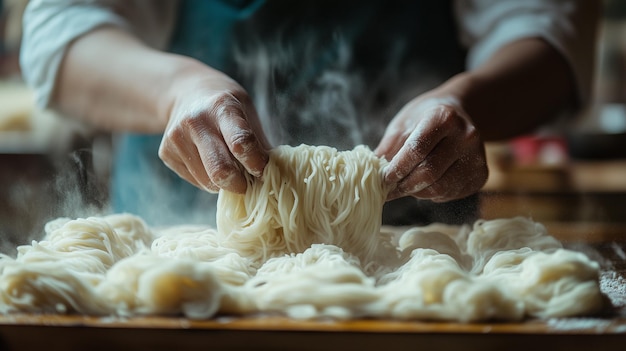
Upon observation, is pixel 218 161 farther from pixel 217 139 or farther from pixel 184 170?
pixel 184 170

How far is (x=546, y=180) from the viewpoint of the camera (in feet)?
16.3

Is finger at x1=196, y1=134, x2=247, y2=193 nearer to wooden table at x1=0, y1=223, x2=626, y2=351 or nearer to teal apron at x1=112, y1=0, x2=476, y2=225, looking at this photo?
wooden table at x1=0, y1=223, x2=626, y2=351

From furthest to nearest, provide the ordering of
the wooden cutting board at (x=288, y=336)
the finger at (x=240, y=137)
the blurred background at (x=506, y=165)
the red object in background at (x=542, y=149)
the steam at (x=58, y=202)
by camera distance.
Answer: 1. the red object in background at (x=542, y=149)
2. the blurred background at (x=506, y=165)
3. the steam at (x=58, y=202)
4. the finger at (x=240, y=137)
5. the wooden cutting board at (x=288, y=336)

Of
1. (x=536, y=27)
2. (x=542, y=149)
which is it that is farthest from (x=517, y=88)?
(x=542, y=149)

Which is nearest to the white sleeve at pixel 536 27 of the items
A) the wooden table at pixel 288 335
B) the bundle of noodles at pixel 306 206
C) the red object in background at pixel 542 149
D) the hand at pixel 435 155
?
the hand at pixel 435 155

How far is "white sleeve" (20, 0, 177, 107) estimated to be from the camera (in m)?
2.74

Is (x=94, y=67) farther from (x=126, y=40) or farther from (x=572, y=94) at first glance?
(x=572, y=94)

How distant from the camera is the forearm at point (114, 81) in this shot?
2537mm

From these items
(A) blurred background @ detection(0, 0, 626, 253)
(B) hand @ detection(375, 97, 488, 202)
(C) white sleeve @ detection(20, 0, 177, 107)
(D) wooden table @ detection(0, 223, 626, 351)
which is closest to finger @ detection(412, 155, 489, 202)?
(B) hand @ detection(375, 97, 488, 202)

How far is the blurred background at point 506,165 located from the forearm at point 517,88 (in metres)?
0.26

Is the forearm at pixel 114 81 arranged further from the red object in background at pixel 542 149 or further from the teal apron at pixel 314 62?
the red object in background at pixel 542 149

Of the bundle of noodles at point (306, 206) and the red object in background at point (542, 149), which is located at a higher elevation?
the red object in background at point (542, 149)

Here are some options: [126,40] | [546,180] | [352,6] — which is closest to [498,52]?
[352,6]

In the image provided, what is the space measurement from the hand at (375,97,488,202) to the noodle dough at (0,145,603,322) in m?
0.09
